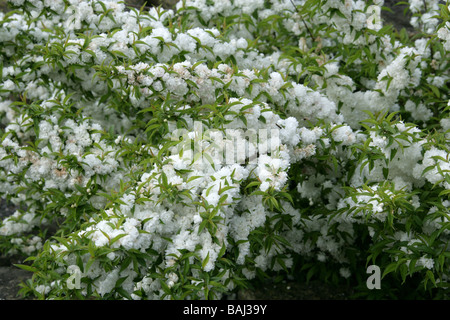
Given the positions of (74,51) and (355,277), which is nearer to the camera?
(74,51)

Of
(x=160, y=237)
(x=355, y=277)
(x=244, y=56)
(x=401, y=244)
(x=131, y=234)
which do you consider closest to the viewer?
(x=131, y=234)

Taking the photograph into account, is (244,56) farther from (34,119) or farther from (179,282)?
(179,282)

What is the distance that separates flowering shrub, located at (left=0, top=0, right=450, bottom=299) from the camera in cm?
288

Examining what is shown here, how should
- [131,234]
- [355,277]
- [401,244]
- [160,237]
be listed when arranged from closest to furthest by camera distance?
[131,234], [160,237], [401,244], [355,277]

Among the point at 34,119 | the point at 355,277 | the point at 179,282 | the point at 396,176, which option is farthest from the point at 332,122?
the point at 34,119

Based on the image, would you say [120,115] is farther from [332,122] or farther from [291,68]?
[332,122]

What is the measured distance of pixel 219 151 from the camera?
3.07m

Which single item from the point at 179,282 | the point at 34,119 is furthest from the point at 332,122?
the point at 34,119

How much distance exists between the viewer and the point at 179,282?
9.38ft

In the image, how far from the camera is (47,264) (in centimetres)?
297

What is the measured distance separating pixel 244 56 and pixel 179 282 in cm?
197

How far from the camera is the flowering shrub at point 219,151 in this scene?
2885mm

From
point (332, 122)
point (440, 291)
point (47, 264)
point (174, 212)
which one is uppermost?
point (332, 122)

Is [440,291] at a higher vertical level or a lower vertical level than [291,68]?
lower
